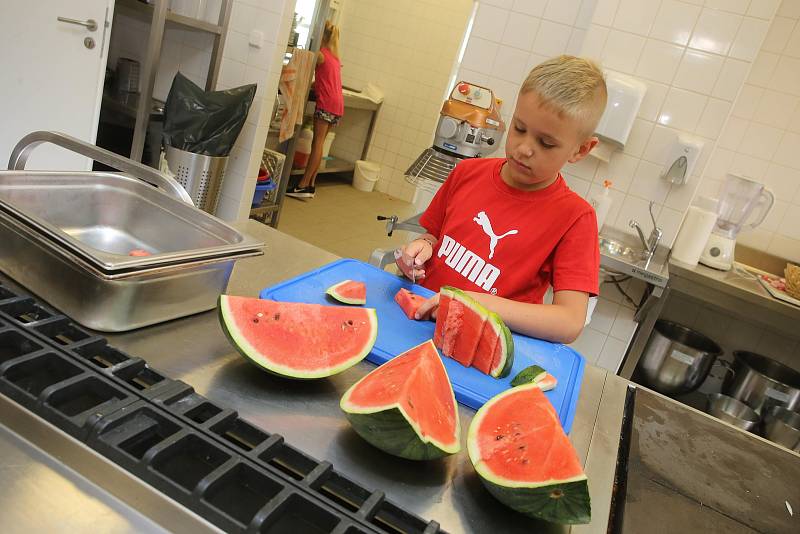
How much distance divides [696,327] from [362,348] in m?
3.79

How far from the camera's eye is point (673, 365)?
3.36 m

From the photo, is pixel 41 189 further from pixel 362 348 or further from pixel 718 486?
pixel 718 486

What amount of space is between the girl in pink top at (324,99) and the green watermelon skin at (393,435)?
527 cm

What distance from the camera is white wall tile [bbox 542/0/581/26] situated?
3.42 m

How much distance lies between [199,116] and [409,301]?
9.00 ft

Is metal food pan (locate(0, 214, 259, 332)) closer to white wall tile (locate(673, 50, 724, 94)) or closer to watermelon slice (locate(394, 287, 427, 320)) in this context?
watermelon slice (locate(394, 287, 427, 320))

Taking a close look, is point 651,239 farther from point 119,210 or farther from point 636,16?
point 119,210

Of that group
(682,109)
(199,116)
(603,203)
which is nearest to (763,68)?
(682,109)

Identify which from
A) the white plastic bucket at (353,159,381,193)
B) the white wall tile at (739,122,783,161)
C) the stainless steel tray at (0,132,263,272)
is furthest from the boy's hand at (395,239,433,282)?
the white plastic bucket at (353,159,381,193)

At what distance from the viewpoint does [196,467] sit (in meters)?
0.68

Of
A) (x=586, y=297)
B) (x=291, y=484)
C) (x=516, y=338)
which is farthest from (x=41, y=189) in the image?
(x=586, y=297)

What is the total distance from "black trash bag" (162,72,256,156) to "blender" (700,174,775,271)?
3.07 metres

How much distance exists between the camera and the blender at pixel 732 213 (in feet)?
11.2

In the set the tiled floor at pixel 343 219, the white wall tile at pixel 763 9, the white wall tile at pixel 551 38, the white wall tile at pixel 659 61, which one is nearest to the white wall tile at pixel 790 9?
the white wall tile at pixel 763 9
